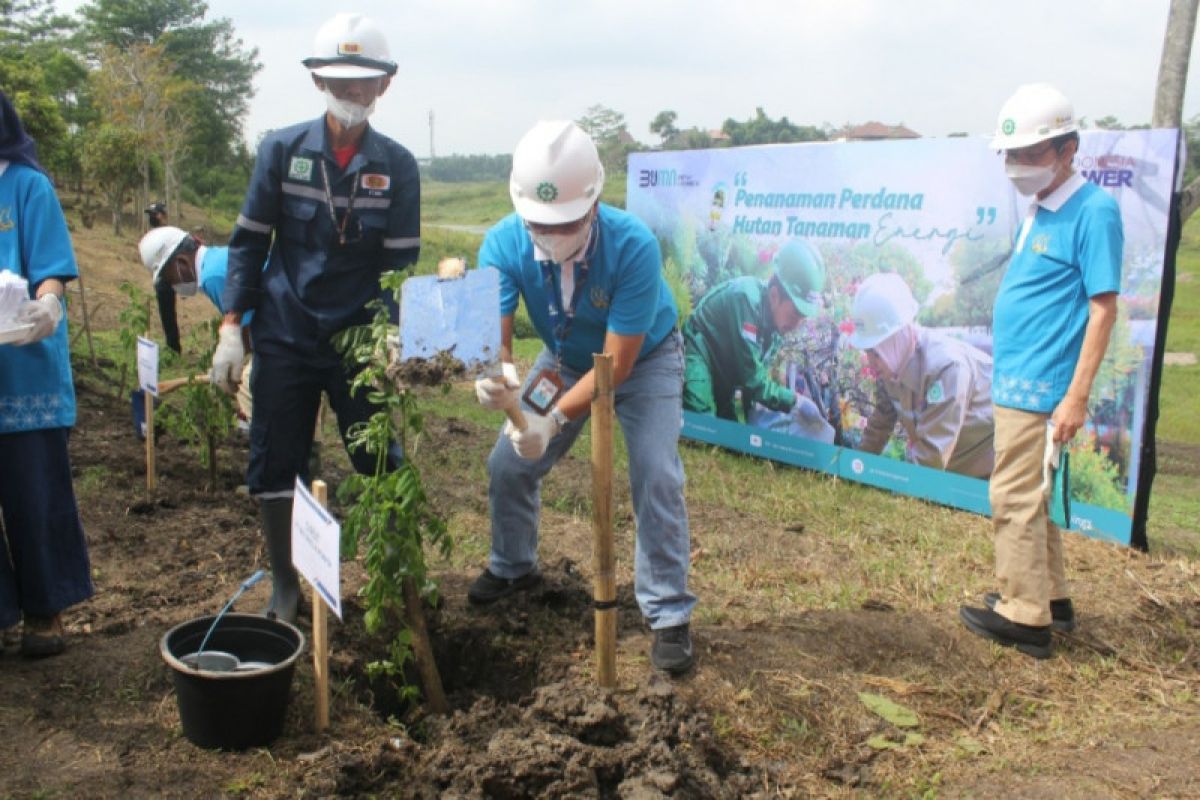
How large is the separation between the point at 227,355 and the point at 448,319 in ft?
4.17

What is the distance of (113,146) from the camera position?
17422 millimetres

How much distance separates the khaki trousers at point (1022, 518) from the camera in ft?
12.6

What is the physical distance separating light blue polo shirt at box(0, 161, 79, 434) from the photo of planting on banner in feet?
15.1

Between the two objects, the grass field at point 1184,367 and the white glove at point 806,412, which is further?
the grass field at point 1184,367

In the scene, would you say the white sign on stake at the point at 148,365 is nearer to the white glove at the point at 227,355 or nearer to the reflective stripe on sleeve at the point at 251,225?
the white glove at the point at 227,355

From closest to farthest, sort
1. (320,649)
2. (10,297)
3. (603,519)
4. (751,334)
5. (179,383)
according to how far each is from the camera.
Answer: (320,649) → (10,297) → (603,519) → (179,383) → (751,334)

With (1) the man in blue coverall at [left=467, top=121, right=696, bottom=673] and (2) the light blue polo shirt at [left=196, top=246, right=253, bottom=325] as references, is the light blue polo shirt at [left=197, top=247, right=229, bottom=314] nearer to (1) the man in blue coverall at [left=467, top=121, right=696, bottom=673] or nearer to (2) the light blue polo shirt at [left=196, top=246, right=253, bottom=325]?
(2) the light blue polo shirt at [left=196, top=246, right=253, bottom=325]

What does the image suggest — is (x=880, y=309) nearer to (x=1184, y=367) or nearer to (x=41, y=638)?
(x=41, y=638)

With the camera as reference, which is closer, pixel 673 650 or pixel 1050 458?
pixel 673 650

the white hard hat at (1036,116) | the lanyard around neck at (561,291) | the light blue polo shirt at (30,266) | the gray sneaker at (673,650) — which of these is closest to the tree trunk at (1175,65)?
the white hard hat at (1036,116)

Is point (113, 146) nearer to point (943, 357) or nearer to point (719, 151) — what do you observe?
point (719, 151)

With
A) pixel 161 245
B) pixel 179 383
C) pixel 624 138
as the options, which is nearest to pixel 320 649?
pixel 161 245

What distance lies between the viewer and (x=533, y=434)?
3.30 metres

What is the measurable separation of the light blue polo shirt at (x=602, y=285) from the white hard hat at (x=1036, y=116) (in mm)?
1441
